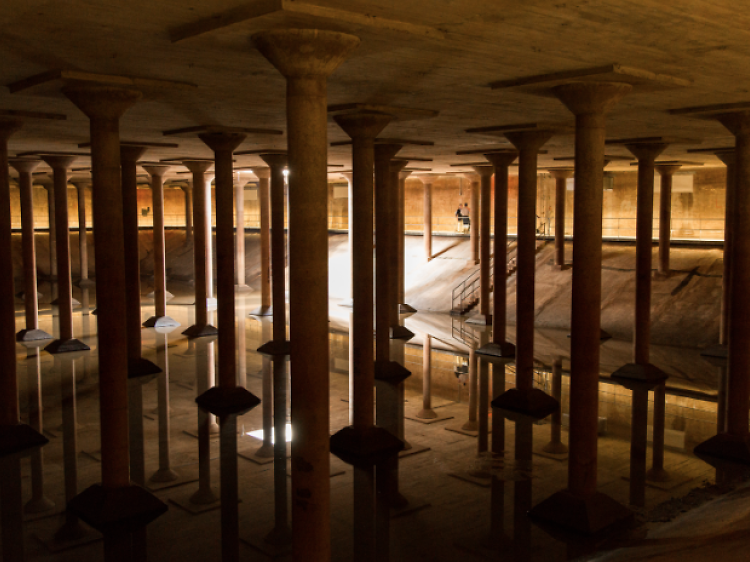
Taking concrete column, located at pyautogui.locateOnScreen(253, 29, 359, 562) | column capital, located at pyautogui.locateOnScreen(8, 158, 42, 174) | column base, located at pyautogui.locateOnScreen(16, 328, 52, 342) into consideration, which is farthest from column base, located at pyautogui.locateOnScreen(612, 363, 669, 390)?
column capital, located at pyautogui.locateOnScreen(8, 158, 42, 174)

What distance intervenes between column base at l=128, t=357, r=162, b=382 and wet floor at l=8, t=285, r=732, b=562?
0.43m

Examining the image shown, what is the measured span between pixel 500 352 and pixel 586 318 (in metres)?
9.89

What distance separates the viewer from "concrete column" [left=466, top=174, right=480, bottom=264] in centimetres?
2920

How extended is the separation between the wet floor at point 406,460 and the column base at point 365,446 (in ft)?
1.01

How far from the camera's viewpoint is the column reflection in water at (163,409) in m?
10.6

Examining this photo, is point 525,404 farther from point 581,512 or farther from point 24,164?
point 24,164

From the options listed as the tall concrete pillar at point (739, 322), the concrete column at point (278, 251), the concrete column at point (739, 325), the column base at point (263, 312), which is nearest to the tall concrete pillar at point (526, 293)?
the tall concrete pillar at point (739, 322)

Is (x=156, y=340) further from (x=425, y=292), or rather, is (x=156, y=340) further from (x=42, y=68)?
(x=42, y=68)

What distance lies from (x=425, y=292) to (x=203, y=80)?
70.3 ft

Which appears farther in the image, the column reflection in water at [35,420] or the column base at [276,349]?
the column base at [276,349]

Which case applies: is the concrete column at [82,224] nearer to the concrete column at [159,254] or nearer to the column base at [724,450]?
the concrete column at [159,254]

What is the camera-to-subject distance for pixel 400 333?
21.8m

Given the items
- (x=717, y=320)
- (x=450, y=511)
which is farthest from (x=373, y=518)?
(x=717, y=320)

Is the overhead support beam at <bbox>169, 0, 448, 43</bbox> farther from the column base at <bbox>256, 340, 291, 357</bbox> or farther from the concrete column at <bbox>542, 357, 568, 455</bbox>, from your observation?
the column base at <bbox>256, 340, 291, 357</bbox>
